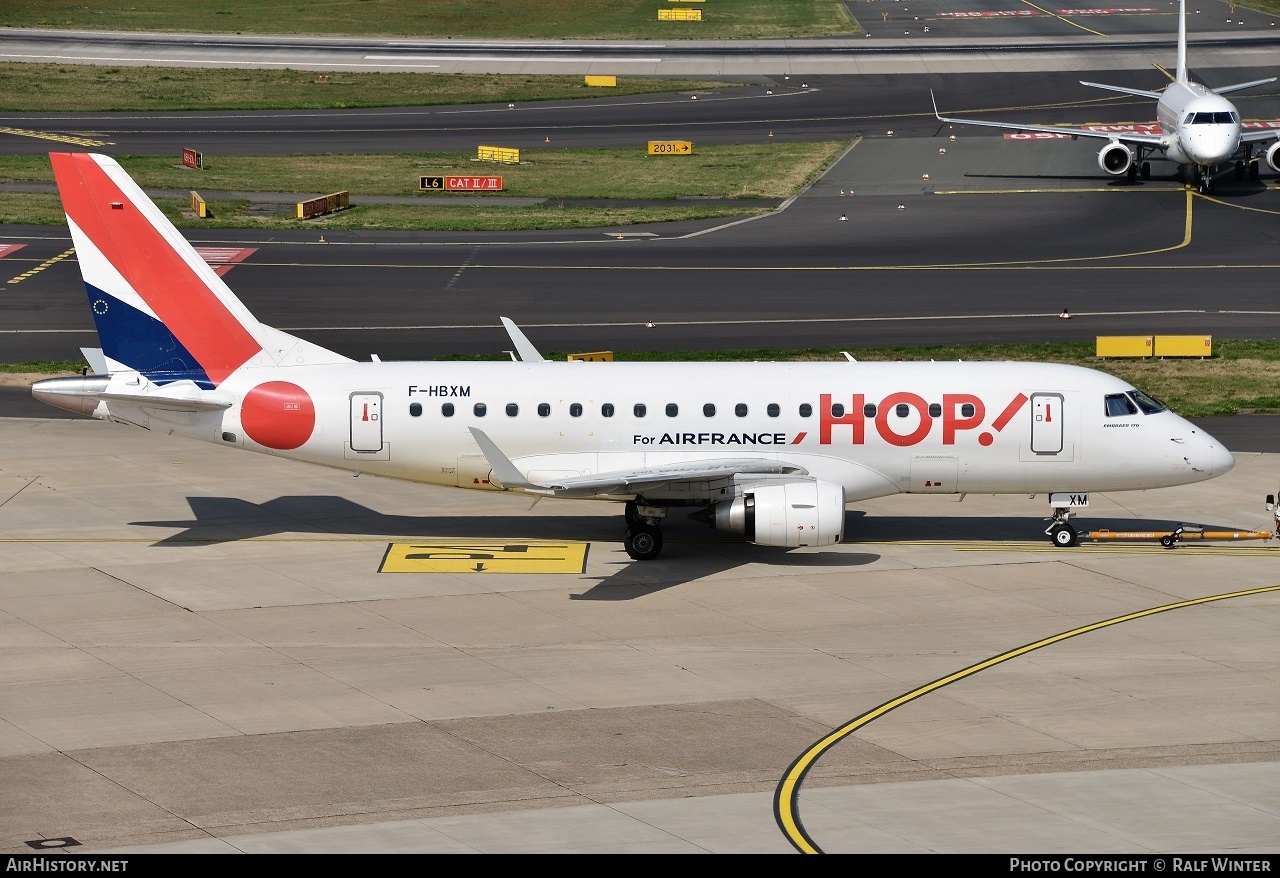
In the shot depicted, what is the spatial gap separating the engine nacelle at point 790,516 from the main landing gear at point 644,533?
2.09m

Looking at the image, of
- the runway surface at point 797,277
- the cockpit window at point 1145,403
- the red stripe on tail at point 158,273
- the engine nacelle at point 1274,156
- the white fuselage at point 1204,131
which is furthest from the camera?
the engine nacelle at point 1274,156

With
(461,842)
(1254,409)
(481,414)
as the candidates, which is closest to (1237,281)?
(1254,409)

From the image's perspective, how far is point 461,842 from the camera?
945 inches

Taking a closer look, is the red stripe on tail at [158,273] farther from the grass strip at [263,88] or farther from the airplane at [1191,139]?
the grass strip at [263,88]

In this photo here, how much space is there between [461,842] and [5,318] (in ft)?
146

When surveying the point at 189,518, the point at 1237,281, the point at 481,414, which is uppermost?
the point at 1237,281

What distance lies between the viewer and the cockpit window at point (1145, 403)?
39438 mm

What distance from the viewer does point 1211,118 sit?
8312 cm

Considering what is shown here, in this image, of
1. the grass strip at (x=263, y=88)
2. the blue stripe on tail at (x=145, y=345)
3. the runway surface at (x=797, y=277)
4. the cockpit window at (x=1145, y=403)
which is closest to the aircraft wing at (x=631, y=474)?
the blue stripe on tail at (x=145, y=345)

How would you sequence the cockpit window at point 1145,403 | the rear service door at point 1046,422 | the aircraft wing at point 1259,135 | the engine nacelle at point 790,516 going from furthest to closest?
the aircraft wing at point 1259,135
the cockpit window at point 1145,403
the rear service door at point 1046,422
the engine nacelle at point 790,516

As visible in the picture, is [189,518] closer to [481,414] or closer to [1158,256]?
[481,414]

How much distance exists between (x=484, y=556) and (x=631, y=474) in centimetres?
420

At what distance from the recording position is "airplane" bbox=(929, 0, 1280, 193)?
8300 cm

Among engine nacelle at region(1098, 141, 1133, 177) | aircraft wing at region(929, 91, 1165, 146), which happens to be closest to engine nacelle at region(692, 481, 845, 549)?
aircraft wing at region(929, 91, 1165, 146)
